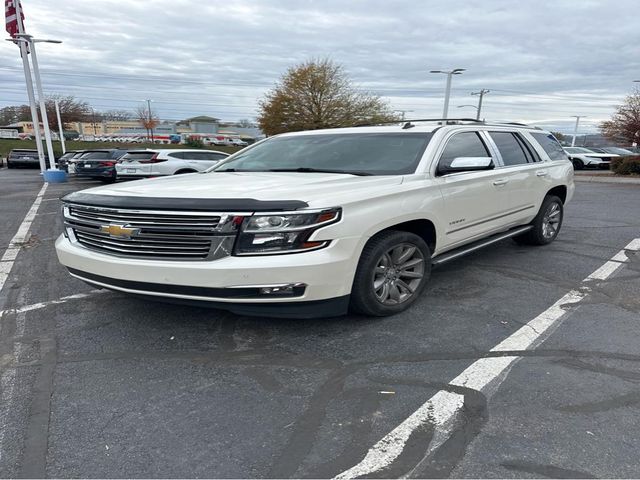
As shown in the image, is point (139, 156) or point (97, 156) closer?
point (139, 156)

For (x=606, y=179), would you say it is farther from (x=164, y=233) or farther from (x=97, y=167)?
(x=164, y=233)

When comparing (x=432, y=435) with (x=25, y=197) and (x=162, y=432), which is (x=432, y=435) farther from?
(x=25, y=197)

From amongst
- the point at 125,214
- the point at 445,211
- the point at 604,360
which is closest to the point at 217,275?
the point at 125,214

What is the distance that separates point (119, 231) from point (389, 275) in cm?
213

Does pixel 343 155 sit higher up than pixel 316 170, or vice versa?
pixel 343 155

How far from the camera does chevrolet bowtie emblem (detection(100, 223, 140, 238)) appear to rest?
10.8ft

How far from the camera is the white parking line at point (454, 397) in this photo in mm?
2281

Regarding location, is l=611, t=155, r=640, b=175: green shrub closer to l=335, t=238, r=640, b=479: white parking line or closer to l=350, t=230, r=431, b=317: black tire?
l=335, t=238, r=640, b=479: white parking line

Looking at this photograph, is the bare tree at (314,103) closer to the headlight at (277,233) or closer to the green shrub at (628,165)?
the green shrub at (628,165)

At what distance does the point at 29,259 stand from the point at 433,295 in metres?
5.10

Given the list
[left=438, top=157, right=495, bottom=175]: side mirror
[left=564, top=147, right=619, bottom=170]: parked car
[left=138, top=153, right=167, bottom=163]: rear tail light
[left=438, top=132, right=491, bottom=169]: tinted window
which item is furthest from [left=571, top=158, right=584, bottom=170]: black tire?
[left=438, top=157, right=495, bottom=175]: side mirror

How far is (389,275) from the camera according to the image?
12.8ft

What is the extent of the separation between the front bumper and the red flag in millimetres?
18967

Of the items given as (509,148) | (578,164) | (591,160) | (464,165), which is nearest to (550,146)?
(509,148)
